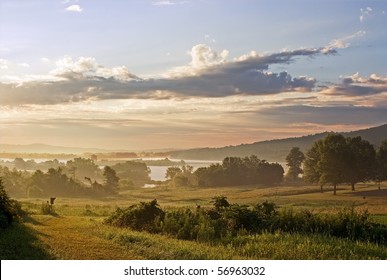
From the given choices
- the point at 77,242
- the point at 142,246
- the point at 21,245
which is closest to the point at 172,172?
the point at 77,242

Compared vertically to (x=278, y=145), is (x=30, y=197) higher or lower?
lower

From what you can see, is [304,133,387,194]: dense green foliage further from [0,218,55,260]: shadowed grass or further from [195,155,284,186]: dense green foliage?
[0,218,55,260]: shadowed grass

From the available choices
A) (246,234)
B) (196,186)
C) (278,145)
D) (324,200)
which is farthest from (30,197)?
(246,234)

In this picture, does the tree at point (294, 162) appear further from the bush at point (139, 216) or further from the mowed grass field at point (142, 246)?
the mowed grass field at point (142, 246)

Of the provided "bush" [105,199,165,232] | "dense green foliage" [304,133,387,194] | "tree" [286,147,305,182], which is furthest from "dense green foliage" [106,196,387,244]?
"tree" [286,147,305,182]

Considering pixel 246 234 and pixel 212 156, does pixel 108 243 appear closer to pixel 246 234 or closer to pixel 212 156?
pixel 246 234

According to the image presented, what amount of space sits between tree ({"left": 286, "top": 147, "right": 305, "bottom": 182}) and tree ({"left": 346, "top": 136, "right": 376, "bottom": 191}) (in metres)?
6.75

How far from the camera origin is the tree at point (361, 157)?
54.3m

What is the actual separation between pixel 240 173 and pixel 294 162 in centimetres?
1003

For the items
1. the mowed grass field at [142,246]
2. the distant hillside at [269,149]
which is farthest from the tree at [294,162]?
the mowed grass field at [142,246]

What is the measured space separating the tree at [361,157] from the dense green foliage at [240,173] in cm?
721
